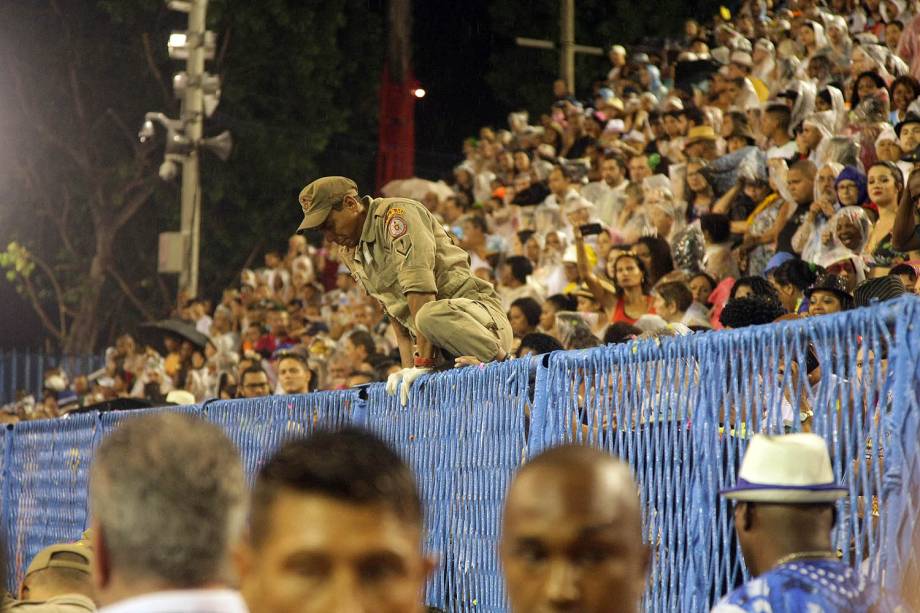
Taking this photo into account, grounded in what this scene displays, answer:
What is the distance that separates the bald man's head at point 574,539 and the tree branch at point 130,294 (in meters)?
30.0

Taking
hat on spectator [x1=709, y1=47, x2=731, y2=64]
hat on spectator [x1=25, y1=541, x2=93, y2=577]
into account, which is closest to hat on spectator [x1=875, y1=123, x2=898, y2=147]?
hat on spectator [x1=709, y1=47, x2=731, y2=64]

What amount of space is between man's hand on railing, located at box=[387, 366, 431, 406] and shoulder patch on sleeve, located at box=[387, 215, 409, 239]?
110cm

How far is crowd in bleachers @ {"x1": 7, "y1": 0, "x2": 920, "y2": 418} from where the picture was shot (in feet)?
30.3

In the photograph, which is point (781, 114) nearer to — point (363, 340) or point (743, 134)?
point (743, 134)

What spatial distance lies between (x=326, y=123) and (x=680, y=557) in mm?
27370

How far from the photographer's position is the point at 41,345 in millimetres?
34812

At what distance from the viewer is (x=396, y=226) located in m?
7.18

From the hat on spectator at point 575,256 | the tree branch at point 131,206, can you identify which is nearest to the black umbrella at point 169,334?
the hat on spectator at point 575,256

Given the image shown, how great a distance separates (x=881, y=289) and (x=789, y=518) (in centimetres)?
356

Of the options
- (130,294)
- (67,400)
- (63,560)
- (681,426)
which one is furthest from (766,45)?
(130,294)

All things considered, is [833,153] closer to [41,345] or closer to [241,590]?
[241,590]

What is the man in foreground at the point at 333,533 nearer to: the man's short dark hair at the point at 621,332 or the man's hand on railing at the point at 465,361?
the man's hand on railing at the point at 465,361

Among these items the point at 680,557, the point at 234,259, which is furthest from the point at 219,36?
the point at 680,557

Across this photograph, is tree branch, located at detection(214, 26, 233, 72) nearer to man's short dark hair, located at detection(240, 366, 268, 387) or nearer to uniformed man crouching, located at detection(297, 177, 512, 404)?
man's short dark hair, located at detection(240, 366, 268, 387)
